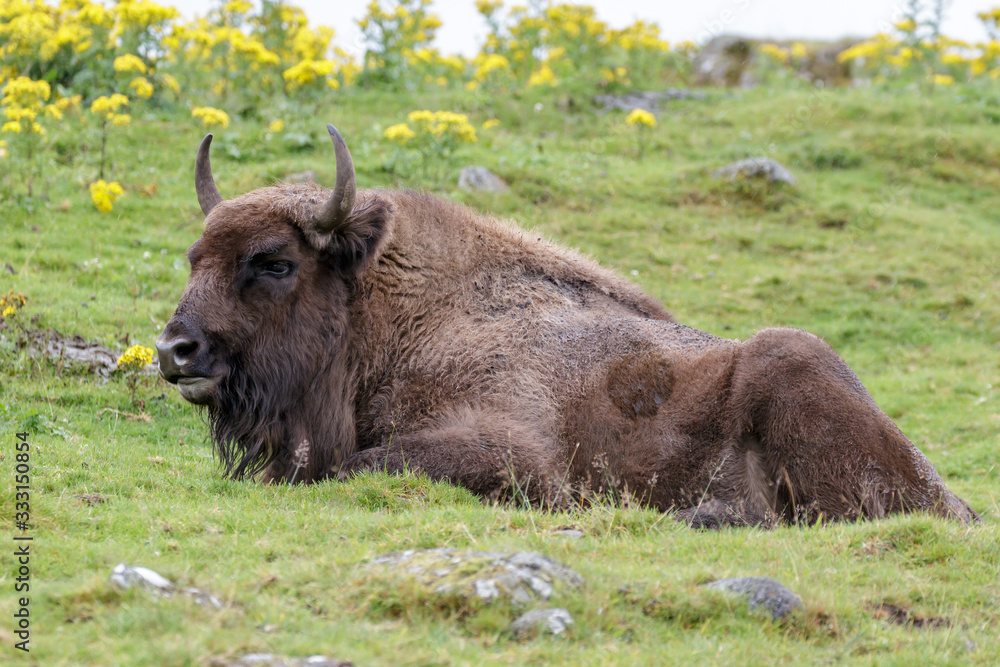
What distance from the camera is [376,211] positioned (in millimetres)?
7168

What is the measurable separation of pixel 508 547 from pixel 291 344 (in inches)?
113

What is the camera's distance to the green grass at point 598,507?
4.15m

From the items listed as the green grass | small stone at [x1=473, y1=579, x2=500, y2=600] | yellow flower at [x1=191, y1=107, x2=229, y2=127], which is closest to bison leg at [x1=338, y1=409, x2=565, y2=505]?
the green grass

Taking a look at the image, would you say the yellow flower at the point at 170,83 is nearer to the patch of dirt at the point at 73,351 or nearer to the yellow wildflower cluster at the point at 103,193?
the yellow wildflower cluster at the point at 103,193

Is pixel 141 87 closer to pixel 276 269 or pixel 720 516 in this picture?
pixel 276 269

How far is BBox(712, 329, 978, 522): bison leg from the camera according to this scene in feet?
20.7

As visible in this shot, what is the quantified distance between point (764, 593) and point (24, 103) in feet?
41.9

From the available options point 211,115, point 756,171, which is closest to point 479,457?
point 211,115

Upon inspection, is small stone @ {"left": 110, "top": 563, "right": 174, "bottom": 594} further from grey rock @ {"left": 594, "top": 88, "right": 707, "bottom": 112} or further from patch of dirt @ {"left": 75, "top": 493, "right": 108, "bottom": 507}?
grey rock @ {"left": 594, "top": 88, "right": 707, "bottom": 112}

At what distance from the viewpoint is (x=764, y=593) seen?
177 inches

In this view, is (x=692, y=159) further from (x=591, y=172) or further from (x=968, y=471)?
(x=968, y=471)

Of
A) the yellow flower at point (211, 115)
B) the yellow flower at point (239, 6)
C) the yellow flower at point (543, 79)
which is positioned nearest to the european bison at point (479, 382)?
the yellow flower at point (211, 115)

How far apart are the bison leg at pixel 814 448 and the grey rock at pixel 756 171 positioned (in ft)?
37.0

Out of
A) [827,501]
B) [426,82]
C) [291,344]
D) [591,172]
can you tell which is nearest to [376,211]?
[291,344]
